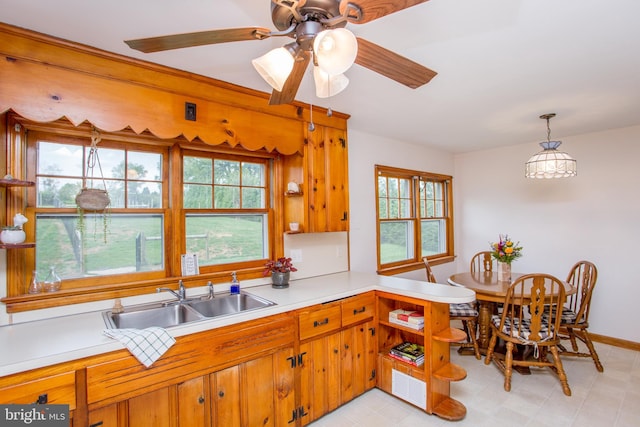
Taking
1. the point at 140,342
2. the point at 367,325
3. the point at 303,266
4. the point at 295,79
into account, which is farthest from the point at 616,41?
the point at 140,342

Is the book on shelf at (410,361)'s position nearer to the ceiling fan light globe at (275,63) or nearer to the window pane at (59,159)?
the ceiling fan light globe at (275,63)

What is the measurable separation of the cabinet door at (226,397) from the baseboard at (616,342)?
4029 mm

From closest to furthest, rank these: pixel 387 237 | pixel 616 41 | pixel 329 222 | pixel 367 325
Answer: pixel 616 41
pixel 367 325
pixel 329 222
pixel 387 237

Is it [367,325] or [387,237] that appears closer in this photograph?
[367,325]

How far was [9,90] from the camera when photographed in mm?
1582

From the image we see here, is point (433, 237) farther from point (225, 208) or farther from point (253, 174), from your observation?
point (225, 208)

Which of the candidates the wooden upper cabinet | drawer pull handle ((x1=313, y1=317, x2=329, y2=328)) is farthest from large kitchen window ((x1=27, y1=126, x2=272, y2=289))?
drawer pull handle ((x1=313, y1=317, x2=329, y2=328))

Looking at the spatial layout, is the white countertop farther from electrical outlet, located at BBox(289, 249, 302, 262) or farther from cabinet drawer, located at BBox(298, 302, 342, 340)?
electrical outlet, located at BBox(289, 249, 302, 262)

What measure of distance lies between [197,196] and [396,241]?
8.47ft

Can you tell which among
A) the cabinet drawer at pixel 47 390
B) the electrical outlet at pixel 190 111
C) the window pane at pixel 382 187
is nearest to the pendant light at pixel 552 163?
the window pane at pixel 382 187

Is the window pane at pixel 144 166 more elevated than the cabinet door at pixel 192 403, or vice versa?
the window pane at pixel 144 166

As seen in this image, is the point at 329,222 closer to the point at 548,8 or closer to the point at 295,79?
the point at 295,79

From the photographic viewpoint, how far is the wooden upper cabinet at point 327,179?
275 cm

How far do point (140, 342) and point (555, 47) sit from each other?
2700mm
